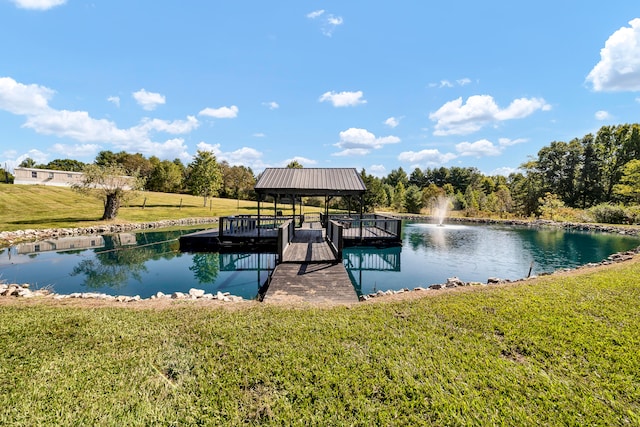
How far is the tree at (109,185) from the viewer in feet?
69.8

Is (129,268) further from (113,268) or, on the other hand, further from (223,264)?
(223,264)

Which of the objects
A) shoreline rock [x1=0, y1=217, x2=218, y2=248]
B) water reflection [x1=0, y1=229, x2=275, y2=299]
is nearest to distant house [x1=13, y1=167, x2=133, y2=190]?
shoreline rock [x1=0, y1=217, x2=218, y2=248]

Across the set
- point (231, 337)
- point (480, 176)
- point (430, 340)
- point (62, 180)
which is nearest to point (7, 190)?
point (62, 180)

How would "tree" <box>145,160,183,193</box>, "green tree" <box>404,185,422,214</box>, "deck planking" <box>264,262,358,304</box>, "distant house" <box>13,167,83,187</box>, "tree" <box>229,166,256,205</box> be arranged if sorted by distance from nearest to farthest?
"deck planking" <box>264,262,358,304</box>
"distant house" <box>13,167,83,187</box>
"green tree" <box>404,185,422,214</box>
"tree" <box>145,160,183,193</box>
"tree" <box>229,166,256,205</box>

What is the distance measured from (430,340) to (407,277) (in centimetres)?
599

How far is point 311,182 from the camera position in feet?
48.3

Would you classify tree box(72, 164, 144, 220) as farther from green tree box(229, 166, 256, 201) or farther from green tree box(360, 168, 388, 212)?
green tree box(229, 166, 256, 201)

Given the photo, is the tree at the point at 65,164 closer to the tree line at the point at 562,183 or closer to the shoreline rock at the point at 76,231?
the shoreline rock at the point at 76,231

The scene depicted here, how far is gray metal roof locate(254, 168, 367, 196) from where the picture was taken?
13945mm

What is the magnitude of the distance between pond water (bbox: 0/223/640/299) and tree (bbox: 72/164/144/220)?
5779 millimetres

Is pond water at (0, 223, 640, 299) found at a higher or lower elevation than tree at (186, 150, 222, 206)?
lower

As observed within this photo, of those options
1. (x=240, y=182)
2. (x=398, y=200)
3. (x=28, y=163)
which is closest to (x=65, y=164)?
(x=28, y=163)

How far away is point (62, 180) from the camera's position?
4291 centimetres

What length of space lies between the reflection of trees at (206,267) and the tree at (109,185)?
13.8m
